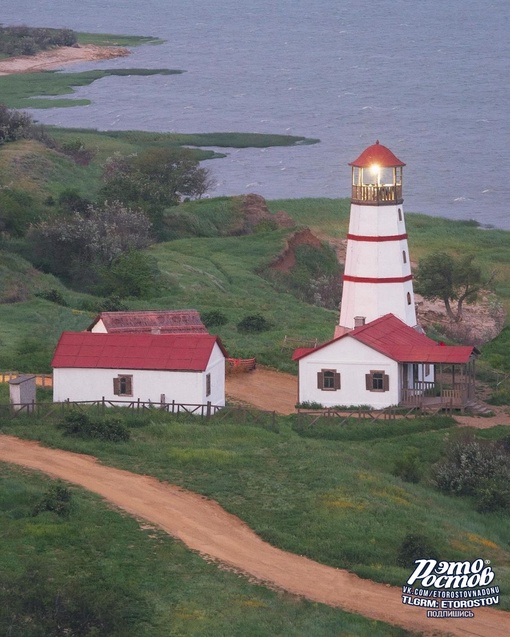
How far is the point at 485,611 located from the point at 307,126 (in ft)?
471

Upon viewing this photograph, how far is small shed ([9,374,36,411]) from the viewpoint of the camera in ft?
174

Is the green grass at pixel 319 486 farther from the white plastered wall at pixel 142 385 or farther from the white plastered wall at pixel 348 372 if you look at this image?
the white plastered wall at pixel 348 372

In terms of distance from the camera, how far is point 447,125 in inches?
7224

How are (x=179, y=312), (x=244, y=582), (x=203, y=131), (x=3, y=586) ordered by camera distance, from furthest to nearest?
1. (x=203, y=131)
2. (x=179, y=312)
3. (x=244, y=582)
4. (x=3, y=586)

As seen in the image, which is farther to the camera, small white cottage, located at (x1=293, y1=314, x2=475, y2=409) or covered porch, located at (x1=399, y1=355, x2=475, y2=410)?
covered porch, located at (x1=399, y1=355, x2=475, y2=410)

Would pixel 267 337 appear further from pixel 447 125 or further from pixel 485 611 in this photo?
pixel 447 125

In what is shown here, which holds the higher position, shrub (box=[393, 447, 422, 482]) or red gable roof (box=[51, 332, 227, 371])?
red gable roof (box=[51, 332, 227, 371])

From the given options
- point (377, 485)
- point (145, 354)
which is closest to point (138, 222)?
point (145, 354)

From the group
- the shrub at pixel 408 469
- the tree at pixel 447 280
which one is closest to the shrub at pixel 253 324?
the tree at pixel 447 280

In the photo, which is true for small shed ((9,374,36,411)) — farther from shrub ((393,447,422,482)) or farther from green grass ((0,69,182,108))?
green grass ((0,69,182,108))

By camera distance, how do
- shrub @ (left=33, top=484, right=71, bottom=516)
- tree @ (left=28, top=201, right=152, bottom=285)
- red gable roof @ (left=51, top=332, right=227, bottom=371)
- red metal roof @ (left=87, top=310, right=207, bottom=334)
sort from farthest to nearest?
tree @ (left=28, top=201, right=152, bottom=285) → red metal roof @ (left=87, top=310, right=207, bottom=334) → red gable roof @ (left=51, top=332, right=227, bottom=371) → shrub @ (left=33, top=484, right=71, bottom=516)

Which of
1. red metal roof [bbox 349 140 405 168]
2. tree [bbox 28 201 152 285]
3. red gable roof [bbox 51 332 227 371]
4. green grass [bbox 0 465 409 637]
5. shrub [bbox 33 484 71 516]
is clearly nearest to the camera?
green grass [bbox 0 465 409 637]

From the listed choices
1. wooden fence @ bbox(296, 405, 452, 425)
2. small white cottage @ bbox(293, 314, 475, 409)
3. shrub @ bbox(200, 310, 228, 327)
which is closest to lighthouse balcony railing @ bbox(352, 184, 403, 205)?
small white cottage @ bbox(293, 314, 475, 409)

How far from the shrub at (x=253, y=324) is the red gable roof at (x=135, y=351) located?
13.1 m
